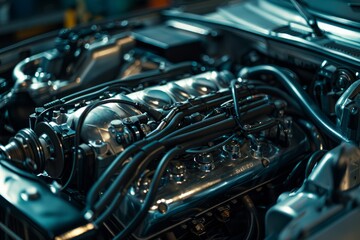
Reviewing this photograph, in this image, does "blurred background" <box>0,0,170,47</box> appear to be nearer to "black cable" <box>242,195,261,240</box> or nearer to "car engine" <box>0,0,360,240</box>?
"car engine" <box>0,0,360,240</box>

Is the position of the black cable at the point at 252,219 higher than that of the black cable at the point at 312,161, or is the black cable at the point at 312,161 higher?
the black cable at the point at 312,161

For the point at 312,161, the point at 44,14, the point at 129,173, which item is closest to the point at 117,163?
the point at 129,173

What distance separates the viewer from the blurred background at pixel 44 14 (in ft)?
12.5

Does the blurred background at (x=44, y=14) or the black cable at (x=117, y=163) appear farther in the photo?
the blurred background at (x=44, y=14)

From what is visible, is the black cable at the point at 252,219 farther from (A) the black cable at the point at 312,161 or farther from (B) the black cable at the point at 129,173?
(B) the black cable at the point at 129,173

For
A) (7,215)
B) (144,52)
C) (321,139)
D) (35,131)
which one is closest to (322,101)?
(321,139)

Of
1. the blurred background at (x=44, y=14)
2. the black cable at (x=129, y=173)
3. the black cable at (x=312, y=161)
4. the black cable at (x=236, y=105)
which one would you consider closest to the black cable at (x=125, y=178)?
the black cable at (x=129, y=173)

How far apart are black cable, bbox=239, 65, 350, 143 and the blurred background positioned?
7.75 ft

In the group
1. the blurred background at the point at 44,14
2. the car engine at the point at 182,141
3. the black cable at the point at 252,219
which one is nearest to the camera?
the car engine at the point at 182,141

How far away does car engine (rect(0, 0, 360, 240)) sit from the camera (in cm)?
103

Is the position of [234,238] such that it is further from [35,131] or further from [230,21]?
[230,21]

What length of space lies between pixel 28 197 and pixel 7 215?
0.11m

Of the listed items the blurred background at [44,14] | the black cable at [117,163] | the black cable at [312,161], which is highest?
the black cable at [117,163]

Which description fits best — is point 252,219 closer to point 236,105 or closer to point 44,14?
point 236,105
